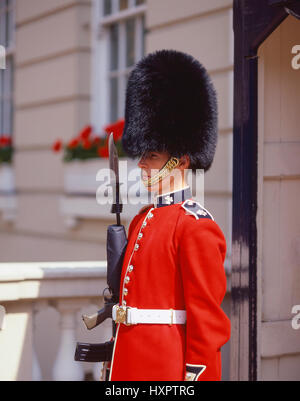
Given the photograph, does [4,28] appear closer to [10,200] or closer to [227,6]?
[10,200]

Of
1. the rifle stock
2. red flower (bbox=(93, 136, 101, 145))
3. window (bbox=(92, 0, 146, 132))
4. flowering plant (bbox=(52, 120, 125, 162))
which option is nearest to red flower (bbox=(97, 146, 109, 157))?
flowering plant (bbox=(52, 120, 125, 162))

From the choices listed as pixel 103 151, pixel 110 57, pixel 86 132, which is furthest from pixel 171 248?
pixel 110 57

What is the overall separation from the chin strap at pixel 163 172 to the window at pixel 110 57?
130 inches

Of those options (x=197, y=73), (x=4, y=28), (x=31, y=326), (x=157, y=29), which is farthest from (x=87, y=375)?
(x=4, y=28)

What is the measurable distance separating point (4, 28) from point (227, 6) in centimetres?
388

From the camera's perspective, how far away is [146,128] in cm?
217

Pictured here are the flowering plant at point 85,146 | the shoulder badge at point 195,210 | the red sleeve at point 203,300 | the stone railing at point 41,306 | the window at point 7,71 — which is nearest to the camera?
the red sleeve at point 203,300

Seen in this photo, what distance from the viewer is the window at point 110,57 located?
540 cm

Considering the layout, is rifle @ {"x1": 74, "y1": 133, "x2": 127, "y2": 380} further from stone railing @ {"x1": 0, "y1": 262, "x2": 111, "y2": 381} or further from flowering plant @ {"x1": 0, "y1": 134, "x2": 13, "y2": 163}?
flowering plant @ {"x1": 0, "y1": 134, "x2": 13, "y2": 163}

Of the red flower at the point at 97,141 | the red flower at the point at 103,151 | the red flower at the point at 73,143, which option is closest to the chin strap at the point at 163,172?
the red flower at the point at 103,151

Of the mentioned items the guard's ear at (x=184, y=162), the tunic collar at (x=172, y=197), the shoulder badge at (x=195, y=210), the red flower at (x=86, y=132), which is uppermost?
the red flower at (x=86, y=132)

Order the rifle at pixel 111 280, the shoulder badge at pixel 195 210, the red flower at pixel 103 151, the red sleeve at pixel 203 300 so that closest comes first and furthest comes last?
1. the red sleeve at pixel 203 300
2. the shoulder badge at pixel 195 210
3. the rifle at pixel 111 280
4. the red flower at pixel 103 151

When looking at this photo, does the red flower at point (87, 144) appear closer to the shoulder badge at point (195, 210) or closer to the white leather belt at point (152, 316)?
the shoulder badge at point (195, 210)
